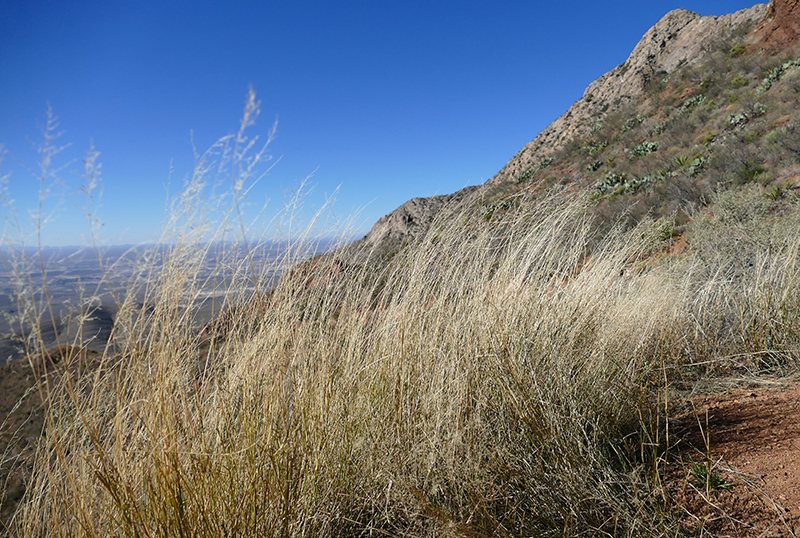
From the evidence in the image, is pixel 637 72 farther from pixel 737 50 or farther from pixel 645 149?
pixel 645 149

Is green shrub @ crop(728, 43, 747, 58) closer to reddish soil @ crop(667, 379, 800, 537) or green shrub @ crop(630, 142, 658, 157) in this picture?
green shrub @ crop(630, 142, 658, 157)

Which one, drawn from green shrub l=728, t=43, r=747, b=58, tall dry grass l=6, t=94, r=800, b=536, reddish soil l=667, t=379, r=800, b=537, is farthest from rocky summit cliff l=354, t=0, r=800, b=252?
reddish soil l=667, t=379, r=800, b=537

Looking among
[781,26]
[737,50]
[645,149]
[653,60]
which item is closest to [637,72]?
[653,60]

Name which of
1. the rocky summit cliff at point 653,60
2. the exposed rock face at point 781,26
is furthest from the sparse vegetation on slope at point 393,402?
the exposed rock face at point 781,26

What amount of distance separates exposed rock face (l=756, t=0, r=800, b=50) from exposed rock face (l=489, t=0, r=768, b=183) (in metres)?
4.71

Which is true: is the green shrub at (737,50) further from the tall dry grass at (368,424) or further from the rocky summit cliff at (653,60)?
the tall dry grass at (368,424)

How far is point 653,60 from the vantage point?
21.0m

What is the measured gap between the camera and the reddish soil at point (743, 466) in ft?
3.33

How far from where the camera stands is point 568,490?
1.11m

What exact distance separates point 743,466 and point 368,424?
1.33m

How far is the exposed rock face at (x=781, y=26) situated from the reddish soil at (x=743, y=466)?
1555cm

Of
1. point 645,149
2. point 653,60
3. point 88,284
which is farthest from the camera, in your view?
point 653,60

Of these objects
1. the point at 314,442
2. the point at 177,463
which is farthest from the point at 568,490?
the point at 177,463

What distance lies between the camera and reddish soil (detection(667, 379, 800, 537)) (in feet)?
3.33
